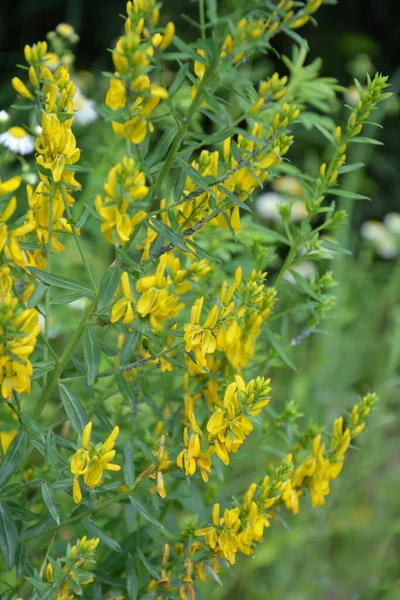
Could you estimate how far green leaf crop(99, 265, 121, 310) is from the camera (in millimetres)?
909

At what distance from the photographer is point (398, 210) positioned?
4488 millimetres

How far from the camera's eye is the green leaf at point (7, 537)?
3.11 ft

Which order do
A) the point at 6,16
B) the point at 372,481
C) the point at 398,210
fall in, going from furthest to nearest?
the point at 398,210 < the point at 6,16 < the point at 372,481

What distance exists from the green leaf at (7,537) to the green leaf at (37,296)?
0.27 meters

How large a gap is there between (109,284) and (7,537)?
1.14 ft

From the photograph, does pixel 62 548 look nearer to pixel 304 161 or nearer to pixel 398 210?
pixel 304 161

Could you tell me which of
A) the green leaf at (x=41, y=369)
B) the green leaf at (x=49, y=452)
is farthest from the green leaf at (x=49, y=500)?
the green leaf at (x=41, y=369)

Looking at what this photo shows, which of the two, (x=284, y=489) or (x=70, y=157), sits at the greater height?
(x=70, y=157)

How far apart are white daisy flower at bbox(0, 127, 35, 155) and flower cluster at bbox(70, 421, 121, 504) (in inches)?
38.5

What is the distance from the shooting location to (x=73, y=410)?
3.13ft

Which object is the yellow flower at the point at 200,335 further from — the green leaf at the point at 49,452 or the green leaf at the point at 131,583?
the green leaf at the point at 131,583

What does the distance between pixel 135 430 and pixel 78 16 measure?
307cm

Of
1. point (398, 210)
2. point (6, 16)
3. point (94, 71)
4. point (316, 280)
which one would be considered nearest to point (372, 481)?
point (316, 280)

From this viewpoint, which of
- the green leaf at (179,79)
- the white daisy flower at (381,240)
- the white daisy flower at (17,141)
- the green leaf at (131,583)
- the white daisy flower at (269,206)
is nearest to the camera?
the green leaf at (179,79)
